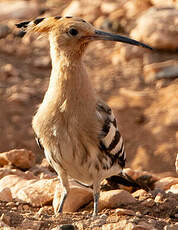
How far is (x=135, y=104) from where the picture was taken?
780 centimetres

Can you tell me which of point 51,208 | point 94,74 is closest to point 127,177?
point 51,208

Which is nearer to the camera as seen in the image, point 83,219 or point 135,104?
point 83,219

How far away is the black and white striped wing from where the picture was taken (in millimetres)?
4371

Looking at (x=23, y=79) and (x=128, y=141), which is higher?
(x=23, y=79)

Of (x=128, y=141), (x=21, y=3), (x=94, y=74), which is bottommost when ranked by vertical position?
(x=128, y=141)

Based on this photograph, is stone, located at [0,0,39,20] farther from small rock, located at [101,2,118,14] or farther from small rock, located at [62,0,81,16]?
small rock, located at [101,2,118,14]

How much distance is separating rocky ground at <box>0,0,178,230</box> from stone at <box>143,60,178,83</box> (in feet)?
0.05

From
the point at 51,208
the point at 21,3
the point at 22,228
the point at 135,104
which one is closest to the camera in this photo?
the point at 22,228

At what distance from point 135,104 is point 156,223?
3922 mm

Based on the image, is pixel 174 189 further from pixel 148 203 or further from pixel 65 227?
pixel 65 227

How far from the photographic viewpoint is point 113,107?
7.73 meters

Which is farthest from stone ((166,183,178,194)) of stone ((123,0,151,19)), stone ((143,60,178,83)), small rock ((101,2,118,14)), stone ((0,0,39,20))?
stone ((0,0,39,20))

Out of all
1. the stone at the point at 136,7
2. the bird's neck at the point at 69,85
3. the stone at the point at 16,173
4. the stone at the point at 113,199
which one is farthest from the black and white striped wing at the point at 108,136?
the stone at the point at 136,7

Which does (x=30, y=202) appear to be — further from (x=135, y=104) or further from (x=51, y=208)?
(x=135, y=104)
